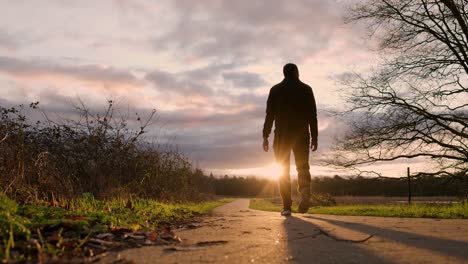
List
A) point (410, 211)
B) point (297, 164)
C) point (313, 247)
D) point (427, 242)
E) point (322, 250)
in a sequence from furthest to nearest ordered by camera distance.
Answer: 1. point (410, 211)
2. point (297, 164)
3. point (427, 242)
4. point (313, 247)
5. point (322, 250)

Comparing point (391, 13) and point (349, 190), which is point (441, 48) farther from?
point (349, 190)

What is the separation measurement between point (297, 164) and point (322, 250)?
4.32 meters

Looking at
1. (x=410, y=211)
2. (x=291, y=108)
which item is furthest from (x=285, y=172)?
(x=410, y=211)

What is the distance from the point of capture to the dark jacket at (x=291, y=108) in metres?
7.56

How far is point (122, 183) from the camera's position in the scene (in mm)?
10328

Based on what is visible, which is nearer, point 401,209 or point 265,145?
point 265,145

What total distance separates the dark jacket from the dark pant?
0.09 m

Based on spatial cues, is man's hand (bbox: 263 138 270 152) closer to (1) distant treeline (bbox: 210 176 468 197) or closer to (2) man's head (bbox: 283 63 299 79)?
(2) man's head (bbox: 283 63 299 79)

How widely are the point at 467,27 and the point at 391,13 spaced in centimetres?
275

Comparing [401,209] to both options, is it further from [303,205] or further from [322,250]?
[322,250]

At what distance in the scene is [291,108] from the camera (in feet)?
24.8

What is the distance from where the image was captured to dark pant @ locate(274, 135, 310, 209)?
7.57 m

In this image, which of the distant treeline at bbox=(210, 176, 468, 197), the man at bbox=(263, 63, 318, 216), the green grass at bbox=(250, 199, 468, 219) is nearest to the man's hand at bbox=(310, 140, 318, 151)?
the man at bbox=(263, 63, 318, 216)

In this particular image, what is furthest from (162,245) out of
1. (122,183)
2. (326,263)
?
(122,183)
